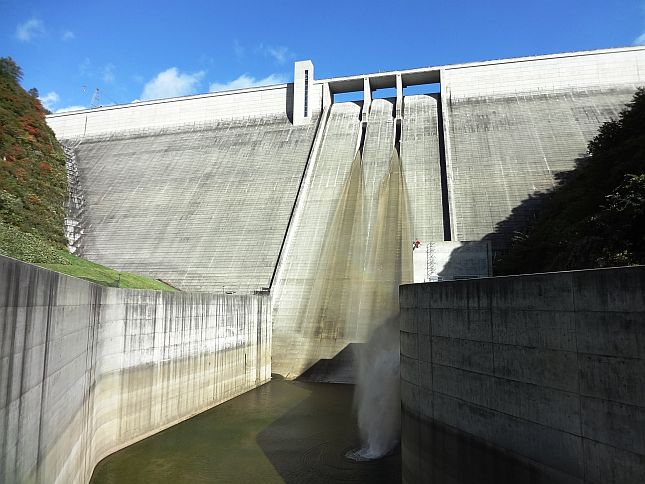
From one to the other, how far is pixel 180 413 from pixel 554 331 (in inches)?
499

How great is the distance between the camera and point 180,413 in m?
14.9

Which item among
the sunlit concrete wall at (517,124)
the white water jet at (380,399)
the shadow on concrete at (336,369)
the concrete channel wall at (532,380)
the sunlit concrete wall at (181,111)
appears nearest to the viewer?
the concrete channel wall at (532,380)

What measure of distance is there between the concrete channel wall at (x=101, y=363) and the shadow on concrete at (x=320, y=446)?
3287 mm

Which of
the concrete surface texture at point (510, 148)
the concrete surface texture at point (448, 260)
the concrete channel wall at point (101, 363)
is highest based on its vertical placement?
the concrete surface texture at point (510, 148)

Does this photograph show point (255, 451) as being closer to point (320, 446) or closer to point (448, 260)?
point (320, 446)

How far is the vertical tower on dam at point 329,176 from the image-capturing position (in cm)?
2488

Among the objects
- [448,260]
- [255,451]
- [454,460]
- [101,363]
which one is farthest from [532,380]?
[448,260]

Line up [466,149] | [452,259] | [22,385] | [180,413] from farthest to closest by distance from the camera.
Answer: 1. [466,149]
2. [452,259]
3. [180,413]
4. [22,385]

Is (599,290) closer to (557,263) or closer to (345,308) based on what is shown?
(557,263)

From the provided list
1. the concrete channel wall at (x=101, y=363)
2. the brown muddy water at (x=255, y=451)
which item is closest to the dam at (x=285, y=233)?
the concrete channel wall at (x=101, y=363)

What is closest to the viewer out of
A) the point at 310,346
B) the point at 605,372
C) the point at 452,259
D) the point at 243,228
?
the point at 605,372

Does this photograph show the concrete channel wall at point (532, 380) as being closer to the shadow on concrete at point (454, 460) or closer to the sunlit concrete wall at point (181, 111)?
the shadow on concrete at point (454, 460)

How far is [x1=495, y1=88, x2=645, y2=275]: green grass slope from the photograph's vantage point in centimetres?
1080

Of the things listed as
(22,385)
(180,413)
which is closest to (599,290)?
(22,385)
